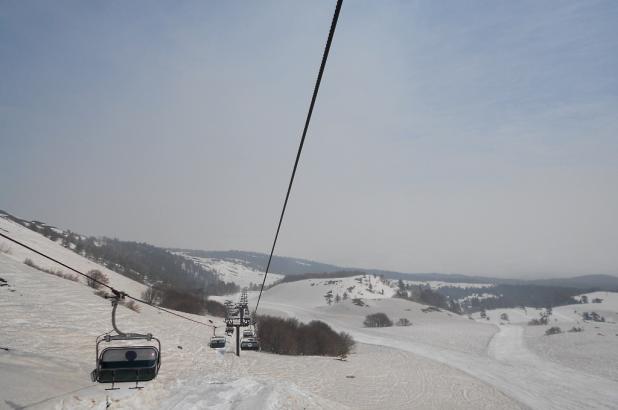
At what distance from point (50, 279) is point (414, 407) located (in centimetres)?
5020

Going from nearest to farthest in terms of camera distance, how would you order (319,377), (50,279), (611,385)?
(319,377) < (611,385) < (50,279)

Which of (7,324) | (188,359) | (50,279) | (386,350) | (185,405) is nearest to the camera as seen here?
(185,405)

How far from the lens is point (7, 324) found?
27891 mm

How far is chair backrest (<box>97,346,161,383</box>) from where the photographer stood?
13984mm

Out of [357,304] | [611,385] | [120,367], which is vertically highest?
[120,367]

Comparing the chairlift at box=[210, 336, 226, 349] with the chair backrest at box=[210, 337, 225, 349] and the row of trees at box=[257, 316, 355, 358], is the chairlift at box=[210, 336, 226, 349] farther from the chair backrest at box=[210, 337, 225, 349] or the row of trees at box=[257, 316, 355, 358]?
the row of trees at box=[257, 316, 355, 358]

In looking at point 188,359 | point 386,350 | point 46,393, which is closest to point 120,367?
point 46,393

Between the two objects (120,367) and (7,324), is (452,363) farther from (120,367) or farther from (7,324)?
(7,324)

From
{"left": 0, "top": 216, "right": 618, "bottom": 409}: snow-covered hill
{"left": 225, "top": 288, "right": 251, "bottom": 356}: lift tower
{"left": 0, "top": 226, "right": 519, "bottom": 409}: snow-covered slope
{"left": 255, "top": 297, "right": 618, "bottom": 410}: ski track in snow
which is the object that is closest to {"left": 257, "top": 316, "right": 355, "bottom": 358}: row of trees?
{"left": 225, "top": 288, "right": 251, "bottom": 356}: lift tower

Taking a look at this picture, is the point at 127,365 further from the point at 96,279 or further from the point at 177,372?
the point at 96,279

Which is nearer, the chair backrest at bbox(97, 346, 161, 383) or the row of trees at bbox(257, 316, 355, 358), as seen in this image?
the chair backrest at bbox(97, 346, 161, 383)

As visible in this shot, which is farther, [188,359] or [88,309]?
[88,309]

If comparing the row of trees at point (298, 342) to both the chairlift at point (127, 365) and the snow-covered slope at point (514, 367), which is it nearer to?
the snow-covered slope at point (514, 367)

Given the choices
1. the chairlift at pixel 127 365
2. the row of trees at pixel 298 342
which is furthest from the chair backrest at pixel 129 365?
the row of trees at pixel 298 342
